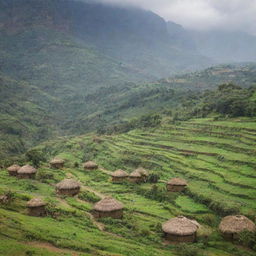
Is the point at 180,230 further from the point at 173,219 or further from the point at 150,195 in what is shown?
the point at 150,195

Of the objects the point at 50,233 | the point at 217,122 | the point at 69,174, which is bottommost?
the point at 69,174

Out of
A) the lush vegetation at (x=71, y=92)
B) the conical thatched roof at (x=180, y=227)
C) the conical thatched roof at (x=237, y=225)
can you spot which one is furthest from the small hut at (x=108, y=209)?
the lush vegetation at (x=71, y=92)

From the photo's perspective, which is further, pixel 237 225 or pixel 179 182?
pixel 179 182

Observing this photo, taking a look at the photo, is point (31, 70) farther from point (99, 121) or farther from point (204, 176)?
point (204, 176)

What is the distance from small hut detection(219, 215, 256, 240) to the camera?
24844 mm

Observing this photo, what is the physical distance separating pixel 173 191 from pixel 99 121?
73.4 meters

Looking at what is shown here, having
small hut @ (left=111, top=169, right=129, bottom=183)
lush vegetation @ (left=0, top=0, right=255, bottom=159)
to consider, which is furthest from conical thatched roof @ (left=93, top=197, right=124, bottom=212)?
lush vegetation @ (left=0, top=0, right=255, bottom=159)

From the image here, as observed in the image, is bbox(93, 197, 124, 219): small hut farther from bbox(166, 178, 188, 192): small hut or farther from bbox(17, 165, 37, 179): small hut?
bbox(17, 165, 37, 179): small hut

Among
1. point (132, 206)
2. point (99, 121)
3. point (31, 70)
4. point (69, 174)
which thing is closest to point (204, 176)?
point (132, 206)

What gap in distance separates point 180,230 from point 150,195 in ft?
34.8

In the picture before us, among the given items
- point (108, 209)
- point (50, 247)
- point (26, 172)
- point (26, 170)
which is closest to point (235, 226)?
point (108, 209)

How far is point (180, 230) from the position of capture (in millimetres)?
25062

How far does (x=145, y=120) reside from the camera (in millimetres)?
71688

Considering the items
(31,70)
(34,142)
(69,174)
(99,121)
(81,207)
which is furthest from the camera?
(31,70)
